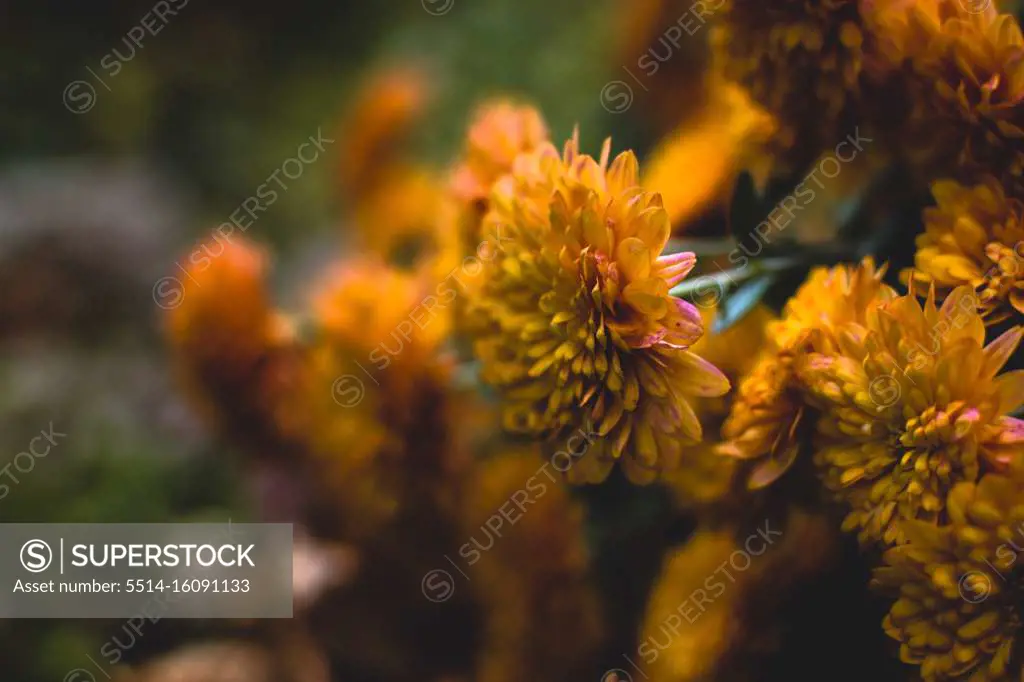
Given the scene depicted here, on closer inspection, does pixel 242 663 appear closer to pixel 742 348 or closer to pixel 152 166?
pixel 742 348

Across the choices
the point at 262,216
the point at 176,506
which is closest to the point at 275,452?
the point at 176,506

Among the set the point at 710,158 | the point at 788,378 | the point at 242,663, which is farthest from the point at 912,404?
the point at 242,663

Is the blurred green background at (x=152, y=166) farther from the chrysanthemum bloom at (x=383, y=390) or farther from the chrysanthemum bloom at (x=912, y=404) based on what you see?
the chrysanthemum bloom at (x=912, y=404)

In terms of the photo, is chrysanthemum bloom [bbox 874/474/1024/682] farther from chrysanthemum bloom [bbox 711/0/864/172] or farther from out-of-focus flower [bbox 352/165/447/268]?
out-of-focus flower [bbox 352/165/447/268]

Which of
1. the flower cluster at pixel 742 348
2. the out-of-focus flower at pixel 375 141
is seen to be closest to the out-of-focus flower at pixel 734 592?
the flower cluster at pixel 742 348

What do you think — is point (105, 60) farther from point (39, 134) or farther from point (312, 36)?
point (312, 36)

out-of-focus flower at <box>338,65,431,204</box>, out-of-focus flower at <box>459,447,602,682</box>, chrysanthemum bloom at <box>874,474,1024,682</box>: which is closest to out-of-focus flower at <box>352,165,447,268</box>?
out-of-focus flower at <box>338,65,431,204</box>

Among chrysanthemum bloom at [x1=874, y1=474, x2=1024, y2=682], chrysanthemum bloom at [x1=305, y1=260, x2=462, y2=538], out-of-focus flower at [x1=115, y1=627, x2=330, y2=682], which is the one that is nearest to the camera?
chrysanthemum bloom at [x1=874, y1=474, x2=1024, y2=682]
